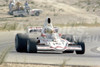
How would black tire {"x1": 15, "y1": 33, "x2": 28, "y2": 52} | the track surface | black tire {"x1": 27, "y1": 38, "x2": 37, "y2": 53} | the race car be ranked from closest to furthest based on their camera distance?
1. the track surface
2. black tire {"x1": 27, "y1": 38, "x2": 37, "y2": 53}
3. the race car
4. black tire {"x1": 15, "y1": 33, "x2": 28, "y2": 52}

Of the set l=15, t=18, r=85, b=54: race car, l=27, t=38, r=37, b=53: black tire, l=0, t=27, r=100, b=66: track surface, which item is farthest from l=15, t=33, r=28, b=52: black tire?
l=27, t=38, r=37, b=53: black tire

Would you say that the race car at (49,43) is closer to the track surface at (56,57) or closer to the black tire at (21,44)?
the black tire at (21,44)

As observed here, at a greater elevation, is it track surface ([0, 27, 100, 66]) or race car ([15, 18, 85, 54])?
race car ([15, 18, 85, 54])

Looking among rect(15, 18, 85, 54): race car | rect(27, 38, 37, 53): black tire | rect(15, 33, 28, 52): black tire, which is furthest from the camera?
rect(15, 33, 28, 52): black tire

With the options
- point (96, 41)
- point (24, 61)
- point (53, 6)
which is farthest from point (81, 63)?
point (53, 6)

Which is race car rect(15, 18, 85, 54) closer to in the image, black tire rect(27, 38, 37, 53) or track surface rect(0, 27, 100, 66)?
black tire rect(27, 38, 37, 53)

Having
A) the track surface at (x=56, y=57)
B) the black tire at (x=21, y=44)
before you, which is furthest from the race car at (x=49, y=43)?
the track surface at (x=56, y=57)

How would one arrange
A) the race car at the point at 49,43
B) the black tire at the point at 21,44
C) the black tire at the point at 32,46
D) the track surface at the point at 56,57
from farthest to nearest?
the black tire at the point at 21,44, the race car at the point at 49,43, the black tire at the point at 32,46, the track surface at the point at 56,57

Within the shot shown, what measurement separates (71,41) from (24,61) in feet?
16.7

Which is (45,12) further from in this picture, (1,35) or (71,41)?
(71,41)

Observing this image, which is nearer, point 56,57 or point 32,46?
point 56,57

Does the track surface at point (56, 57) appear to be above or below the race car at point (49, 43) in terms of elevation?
below

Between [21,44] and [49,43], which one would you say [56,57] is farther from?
[21,44]

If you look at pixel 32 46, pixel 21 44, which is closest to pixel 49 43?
pixel 32 46
